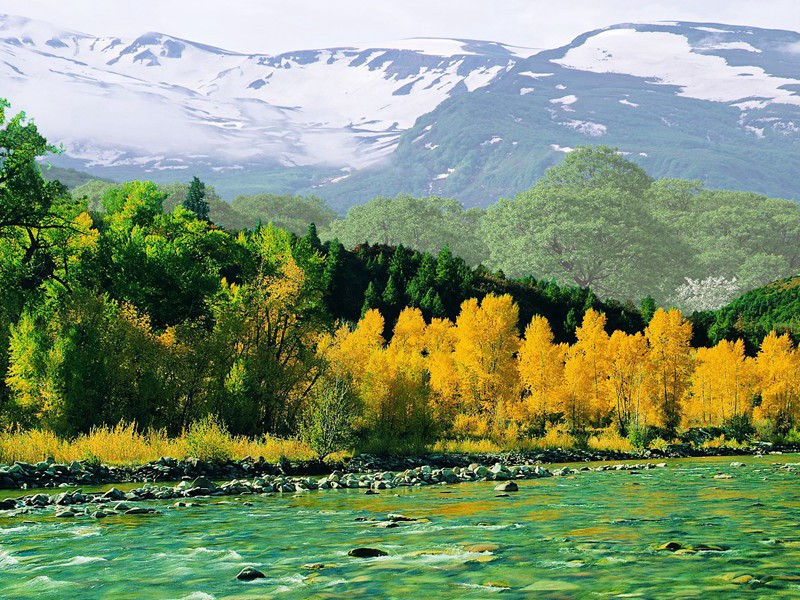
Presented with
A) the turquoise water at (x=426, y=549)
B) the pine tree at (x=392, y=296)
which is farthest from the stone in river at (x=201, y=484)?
the pine tree at (x=392, y=296)

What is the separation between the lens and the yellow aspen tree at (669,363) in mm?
51594

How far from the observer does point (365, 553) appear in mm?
13148

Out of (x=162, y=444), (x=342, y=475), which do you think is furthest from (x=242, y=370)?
(x=342, y=475)

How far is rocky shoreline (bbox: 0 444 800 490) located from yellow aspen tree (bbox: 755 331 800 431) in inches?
772

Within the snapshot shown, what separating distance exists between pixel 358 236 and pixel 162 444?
116948 mm

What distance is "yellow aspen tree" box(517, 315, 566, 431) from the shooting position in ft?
160

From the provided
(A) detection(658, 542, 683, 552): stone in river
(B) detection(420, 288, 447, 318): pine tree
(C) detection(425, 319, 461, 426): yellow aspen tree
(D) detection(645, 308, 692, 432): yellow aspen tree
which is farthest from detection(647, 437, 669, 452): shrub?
(A) detection(658, 542, 683, 552): stone in river

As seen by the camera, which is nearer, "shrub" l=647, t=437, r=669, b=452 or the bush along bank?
the bush along bank

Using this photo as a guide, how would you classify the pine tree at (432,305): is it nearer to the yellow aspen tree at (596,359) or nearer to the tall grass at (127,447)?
the yellow aspen tree at (596,359)

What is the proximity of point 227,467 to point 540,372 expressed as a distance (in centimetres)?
2649

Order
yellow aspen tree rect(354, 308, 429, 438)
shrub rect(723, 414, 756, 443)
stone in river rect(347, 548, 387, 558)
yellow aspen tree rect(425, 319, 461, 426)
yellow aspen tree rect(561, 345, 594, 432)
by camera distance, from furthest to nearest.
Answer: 1. shrub rect(723, 414, 756, 443)
2. yellow aspen tree rect(561, 345, 594, 432)
3. yellow aspen tree rect(425, 319, 461, 426)
4. yellow aspen tree rect(354, 308, 429, 438)
5. stone in river rect(347, 548, 387, 558)

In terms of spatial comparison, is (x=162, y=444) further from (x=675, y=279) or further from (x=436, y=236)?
(x=675, y=279)

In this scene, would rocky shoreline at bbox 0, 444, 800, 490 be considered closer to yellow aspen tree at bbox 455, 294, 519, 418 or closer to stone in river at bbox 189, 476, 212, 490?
stone in river at bbox 189, 476, 212, 490

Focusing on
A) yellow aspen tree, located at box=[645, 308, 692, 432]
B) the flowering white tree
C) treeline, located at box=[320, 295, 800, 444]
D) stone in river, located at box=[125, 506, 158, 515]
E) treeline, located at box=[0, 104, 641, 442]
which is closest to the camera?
stone in river, located at box=[125, 506, 158, 515]
